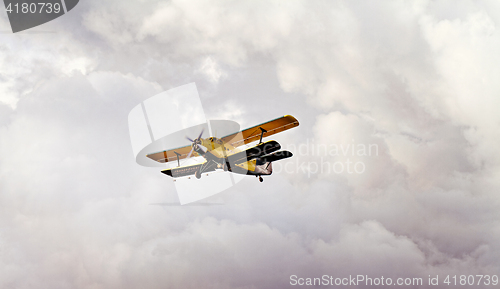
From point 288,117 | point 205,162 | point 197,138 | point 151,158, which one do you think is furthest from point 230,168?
point 151,158

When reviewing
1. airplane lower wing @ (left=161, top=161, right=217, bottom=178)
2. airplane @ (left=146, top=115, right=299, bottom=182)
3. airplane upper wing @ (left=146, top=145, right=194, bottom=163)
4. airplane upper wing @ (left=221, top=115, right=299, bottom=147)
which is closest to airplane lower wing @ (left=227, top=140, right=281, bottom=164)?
airplane @ (left=146, top=115, right=299, bottom=182)

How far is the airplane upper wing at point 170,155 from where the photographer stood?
41094mm

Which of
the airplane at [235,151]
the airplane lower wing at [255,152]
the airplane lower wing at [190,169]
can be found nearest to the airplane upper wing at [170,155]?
the airplane at [235,151]

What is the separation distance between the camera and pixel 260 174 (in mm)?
40875

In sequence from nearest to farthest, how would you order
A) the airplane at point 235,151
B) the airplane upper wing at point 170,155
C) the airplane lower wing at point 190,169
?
the airplane at point 235,151 → the airplane lower wing at point 190,169 → the airplane upper wing at point 170,155

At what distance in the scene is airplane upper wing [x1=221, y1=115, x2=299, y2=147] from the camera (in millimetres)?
34094

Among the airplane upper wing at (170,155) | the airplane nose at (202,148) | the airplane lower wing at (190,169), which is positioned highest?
the airplane upper wing at (170,155)

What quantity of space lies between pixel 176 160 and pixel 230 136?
10.9m

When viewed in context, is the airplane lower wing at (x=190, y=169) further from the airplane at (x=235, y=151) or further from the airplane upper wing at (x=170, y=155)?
the airplane upper wing at (x=170, y=155)

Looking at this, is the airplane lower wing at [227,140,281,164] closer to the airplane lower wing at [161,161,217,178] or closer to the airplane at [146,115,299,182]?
the airplane at [146,115,299,182]

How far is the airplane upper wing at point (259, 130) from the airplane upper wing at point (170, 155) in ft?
22.5

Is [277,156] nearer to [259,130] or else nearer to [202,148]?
[259,130]

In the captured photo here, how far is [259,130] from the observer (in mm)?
36125

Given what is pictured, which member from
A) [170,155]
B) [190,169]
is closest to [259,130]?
[190,169]
